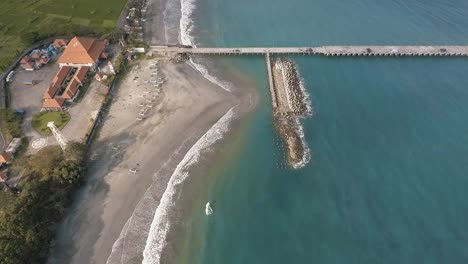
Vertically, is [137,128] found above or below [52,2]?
below

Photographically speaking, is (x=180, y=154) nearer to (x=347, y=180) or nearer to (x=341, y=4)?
(x=347, y=180)

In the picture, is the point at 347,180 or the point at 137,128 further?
the point at 137,128

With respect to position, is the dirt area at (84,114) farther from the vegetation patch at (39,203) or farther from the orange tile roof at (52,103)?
the vegetation patch at (39,203)

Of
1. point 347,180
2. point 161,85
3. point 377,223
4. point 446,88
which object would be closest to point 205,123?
point 161,85

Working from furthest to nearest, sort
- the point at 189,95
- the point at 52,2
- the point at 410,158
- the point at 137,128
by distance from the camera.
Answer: the point at 52,2 < the point at 189,95 < the point at 137,128 < the point at 410,158

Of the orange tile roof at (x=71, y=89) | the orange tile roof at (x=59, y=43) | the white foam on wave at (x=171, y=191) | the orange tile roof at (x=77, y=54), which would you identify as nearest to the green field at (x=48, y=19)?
the orange tile roof at (x=59, y=43)
